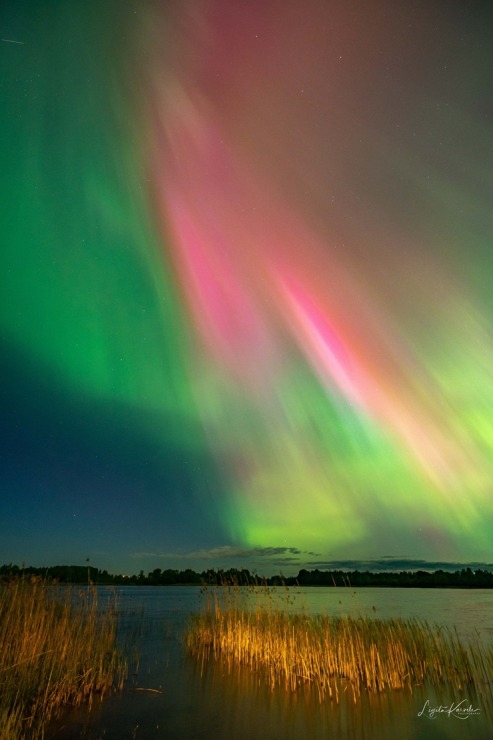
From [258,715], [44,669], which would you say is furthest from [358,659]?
[44,669]

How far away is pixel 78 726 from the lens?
9648 mm

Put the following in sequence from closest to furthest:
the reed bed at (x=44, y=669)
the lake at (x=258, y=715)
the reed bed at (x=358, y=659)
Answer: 1. the reed bed at (x=44, y=669)
2. the lake at (x=258, y=715)
3. the reed bed at (x=358, y=659)

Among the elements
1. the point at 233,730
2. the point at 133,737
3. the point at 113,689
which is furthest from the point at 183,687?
the point at 133,737

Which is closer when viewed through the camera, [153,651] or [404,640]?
[404,640]

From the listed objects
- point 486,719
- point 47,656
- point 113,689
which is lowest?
point 486,719

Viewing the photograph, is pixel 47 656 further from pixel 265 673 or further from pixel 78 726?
pixel 265 673

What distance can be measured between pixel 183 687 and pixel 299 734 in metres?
4.79
